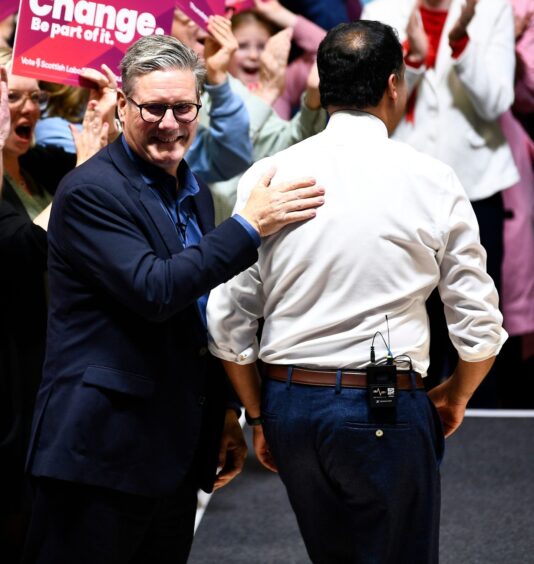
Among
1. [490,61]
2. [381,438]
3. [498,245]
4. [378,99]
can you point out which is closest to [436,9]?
[490,61]

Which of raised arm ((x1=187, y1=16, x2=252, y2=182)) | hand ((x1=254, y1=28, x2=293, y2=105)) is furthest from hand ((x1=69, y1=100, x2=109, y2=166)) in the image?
hand ((x1=254, y1=28, x2=293, y2=105))

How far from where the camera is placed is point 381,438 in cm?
200

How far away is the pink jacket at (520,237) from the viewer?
485 centimetres

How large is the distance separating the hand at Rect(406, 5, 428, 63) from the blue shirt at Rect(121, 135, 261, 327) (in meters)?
2.28

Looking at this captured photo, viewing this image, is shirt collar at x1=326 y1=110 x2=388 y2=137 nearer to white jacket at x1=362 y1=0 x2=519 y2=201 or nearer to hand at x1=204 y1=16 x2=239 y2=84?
hand at x1=204 y1=16 x2=239 y2=84

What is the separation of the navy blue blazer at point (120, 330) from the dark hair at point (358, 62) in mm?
347

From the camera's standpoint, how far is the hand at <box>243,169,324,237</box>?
6.50 feet

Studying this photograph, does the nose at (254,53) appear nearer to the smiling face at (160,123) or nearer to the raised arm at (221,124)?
the raised arm at (221,124)

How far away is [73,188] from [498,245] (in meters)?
3.10

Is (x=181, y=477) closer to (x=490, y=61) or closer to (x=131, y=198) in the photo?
(x=131, y=198)

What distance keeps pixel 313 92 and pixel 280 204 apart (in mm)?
2201

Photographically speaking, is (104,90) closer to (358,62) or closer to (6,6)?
(6,6)

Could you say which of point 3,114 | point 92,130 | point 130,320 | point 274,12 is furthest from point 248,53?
point 130,320

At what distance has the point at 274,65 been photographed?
4.57 meters
